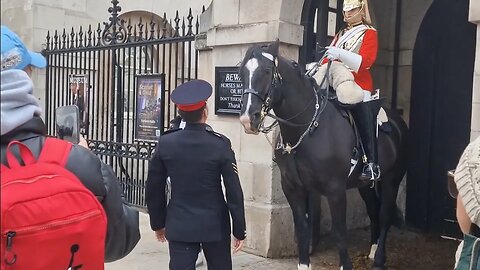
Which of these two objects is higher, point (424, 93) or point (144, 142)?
point (424, 93)

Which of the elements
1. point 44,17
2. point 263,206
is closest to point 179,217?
point 263,206

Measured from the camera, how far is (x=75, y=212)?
1.78 metres

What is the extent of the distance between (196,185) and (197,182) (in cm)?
2

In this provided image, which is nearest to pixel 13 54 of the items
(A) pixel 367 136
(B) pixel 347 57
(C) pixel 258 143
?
(B) pixel 347 57

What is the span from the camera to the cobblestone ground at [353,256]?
20.1 ft

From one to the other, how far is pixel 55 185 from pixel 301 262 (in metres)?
3.81

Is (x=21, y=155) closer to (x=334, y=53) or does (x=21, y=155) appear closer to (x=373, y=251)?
(x=334, y=53)

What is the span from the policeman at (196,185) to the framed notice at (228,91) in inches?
104

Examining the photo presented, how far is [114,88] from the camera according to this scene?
9219 mm

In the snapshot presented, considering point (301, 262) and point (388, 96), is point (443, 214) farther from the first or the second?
point (301, 262)

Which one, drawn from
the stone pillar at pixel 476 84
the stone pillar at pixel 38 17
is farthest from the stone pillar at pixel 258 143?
the stone pillar at pixel 38 17

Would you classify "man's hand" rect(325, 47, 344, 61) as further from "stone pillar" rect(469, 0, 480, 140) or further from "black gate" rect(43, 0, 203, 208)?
"black gate" rect(43, 0, 203, 208)

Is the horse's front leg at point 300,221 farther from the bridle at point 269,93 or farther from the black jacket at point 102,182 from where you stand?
the black jacket at point 102,182

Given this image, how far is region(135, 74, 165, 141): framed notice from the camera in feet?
27.0
